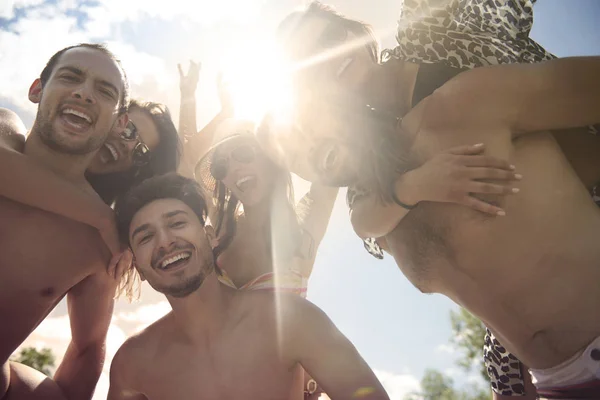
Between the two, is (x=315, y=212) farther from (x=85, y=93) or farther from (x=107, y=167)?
(x=85, y=93)

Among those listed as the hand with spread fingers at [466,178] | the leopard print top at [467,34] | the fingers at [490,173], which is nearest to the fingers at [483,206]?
the hand with spread fingers at [466,178]

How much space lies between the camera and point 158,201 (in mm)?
3520

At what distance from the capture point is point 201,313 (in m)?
3.17

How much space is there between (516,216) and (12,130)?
385 cm

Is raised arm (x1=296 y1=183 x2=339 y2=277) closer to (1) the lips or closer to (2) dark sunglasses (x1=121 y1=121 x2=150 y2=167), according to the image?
(1) the lips

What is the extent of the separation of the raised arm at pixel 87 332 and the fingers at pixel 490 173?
3197 millimetres

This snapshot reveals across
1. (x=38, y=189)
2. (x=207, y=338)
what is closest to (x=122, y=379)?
(x=207, y=338)

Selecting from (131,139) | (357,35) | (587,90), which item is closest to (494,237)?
(587,90)

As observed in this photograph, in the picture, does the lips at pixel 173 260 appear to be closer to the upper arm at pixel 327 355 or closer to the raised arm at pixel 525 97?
the upper arm at pixel 327 355

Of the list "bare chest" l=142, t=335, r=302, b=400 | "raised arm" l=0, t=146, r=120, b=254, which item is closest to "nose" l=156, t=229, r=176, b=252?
"raised arm" l=0, t=146, r=120, b=254

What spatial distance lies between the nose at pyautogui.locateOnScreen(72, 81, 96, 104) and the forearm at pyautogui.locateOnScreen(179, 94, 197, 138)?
6.81ft

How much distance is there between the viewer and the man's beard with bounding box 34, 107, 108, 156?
3.36m

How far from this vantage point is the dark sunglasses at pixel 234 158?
414 cm

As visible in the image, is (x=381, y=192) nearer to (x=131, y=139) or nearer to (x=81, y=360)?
(x=131, y=139)
